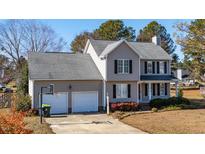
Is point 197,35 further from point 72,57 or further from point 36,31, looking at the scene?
point 36,31

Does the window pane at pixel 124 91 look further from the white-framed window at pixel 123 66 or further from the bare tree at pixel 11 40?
the bare tree at pixel 11 40

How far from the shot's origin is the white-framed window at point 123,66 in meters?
24.7

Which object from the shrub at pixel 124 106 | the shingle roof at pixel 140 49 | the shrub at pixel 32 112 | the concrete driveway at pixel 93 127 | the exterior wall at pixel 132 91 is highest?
the shingle roof at pixel 140 49

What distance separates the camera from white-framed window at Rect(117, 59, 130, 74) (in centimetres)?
2472

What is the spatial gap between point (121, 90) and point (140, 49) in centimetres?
616

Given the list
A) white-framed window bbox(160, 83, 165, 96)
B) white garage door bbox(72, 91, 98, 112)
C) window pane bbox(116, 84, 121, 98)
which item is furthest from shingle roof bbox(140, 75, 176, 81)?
white garage door bbox(72, 91, 98, 112)

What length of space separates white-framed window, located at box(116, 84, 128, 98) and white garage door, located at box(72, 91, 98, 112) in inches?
86.3

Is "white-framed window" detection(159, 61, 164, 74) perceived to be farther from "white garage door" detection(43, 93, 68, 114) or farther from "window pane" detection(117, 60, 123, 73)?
"white garage door" detection(43, 93, 68, 114)

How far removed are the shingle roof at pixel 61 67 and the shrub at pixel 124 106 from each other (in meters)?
2.97

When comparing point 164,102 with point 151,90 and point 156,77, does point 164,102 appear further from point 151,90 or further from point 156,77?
point 156,77

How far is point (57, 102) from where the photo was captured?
23.0 m

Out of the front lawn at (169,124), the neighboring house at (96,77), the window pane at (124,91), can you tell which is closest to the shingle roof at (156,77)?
the neighboring house at (96,77)

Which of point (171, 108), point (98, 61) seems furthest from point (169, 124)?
point (98, 61)
